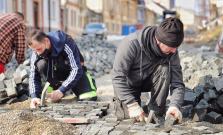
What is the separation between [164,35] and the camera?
317 centimetres

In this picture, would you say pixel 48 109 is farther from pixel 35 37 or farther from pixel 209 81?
pixel 209 81

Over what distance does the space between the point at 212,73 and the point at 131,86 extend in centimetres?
203

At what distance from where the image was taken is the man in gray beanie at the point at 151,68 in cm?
323

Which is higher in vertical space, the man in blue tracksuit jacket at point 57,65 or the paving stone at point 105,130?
the man in blue tracksuit jacket at point 57,65

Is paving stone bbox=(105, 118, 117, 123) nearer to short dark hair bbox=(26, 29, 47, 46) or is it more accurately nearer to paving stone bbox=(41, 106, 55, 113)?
paving stone bbox=(41, 106, 55, 113)

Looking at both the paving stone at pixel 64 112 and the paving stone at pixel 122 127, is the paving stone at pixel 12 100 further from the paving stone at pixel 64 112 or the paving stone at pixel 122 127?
the paving stone at pixel 122 127

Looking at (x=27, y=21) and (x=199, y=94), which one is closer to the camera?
(x=199, y=94)

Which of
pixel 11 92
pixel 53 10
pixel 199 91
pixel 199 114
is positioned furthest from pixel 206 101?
pixel 53 10

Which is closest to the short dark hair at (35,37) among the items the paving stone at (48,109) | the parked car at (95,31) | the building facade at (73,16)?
the paving stone at (48,109)

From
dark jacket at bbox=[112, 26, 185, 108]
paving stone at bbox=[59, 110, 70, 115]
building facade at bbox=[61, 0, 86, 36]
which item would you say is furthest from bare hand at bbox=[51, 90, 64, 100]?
building facade at bbox=[61, 0, 86, 36]

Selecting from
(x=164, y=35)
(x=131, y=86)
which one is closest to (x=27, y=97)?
(x=131, y=86)

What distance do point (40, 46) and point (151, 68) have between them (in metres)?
1.58

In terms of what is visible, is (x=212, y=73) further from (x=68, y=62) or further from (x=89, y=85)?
(x=68, y=62)

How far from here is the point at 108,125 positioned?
334 cm
